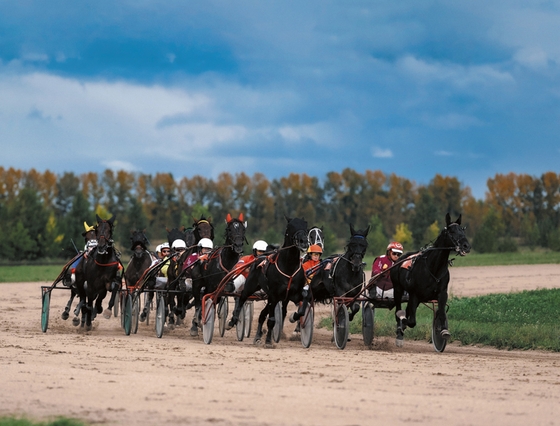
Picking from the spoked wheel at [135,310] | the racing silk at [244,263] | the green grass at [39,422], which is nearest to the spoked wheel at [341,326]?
the racing silk at [244,263]

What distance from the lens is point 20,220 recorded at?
82250 millimetres

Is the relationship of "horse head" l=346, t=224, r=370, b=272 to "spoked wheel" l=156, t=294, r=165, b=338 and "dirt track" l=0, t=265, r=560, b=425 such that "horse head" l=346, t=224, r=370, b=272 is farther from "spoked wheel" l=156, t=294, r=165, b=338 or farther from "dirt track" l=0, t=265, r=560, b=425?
"spoked wheel" l=156, t=294, r=165, b=338

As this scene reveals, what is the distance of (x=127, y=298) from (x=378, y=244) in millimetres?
67292

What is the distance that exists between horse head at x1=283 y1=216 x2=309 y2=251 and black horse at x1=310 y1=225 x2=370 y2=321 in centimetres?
136

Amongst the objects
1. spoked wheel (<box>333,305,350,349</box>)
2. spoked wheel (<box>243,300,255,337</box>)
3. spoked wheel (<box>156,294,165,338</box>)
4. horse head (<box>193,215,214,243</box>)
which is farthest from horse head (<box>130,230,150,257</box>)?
spoked wheel (<box>333,305,350,349</box>)

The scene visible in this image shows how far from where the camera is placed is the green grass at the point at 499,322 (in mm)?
15891

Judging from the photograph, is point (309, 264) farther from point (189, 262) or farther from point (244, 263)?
point (189, 262)

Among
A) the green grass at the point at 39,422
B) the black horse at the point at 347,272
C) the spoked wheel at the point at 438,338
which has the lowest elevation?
the green grass at the point at 39,422

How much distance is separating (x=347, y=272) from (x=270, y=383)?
6.41 m

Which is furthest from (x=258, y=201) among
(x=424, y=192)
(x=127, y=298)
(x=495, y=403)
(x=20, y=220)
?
(x=495, y=403)

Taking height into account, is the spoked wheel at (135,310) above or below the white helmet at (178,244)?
below

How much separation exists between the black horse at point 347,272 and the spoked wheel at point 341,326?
0.41 meters

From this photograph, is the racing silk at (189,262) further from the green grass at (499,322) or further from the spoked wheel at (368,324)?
the spoked wheel at (368,324)

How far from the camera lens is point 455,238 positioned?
1400cm
